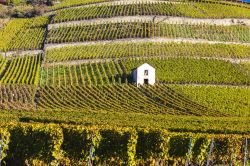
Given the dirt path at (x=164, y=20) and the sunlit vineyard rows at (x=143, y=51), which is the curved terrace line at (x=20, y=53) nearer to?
the sunlit vineyard rows at (x=143, y=51)

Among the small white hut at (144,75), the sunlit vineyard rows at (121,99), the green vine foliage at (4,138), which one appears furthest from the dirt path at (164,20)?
the green vine foliage at (4,138)

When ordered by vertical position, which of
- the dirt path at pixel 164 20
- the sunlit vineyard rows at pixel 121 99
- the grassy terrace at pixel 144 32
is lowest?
the sunlit vineyard rows at pixel 121 99

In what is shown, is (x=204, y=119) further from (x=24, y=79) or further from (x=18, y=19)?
(x=18, y=19)

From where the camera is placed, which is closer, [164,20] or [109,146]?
[109,146]

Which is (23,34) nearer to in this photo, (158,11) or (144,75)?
(158,11)

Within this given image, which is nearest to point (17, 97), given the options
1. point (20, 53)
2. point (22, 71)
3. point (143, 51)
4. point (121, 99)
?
point (121, 99)

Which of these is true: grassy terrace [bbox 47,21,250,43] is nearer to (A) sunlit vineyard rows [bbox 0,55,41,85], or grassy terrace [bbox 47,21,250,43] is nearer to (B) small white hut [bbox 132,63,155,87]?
(A) sunlit vineyard rows [bbox 0,55,41,85]

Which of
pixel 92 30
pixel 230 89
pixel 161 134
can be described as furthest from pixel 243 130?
pixel 92 30
